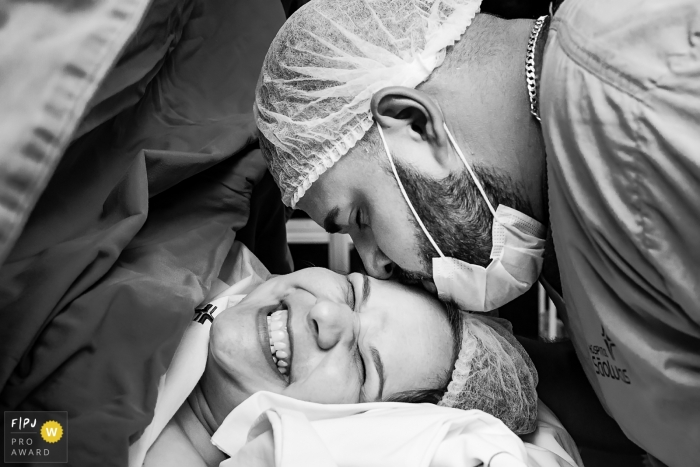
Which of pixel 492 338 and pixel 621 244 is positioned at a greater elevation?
pixel 621 244

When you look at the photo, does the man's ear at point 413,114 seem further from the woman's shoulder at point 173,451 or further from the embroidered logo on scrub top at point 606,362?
the woman's shoulder at point 173,451

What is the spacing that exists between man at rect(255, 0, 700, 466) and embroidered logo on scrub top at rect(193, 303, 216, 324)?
1.06ft

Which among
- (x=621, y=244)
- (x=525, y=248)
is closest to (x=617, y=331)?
(x=621, y=244)

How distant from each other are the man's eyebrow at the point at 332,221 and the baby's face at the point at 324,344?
0.41 ft

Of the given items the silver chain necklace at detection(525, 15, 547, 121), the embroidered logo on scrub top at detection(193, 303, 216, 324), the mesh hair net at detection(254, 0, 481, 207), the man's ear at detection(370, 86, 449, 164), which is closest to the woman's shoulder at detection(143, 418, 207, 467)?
the embroidered logo on scrub top at detection(193, 303, 216, 324)

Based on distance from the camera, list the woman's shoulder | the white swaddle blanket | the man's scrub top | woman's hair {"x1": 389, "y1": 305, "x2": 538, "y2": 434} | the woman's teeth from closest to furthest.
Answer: the man's scrub top, the white swaddle blanket, the woman's shoulder, the woman's teeth, woman's hair {"x1": 389, "y1": 305, "x2": 538, "y2": 434}

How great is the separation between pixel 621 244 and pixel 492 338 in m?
0.58

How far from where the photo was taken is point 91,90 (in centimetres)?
95

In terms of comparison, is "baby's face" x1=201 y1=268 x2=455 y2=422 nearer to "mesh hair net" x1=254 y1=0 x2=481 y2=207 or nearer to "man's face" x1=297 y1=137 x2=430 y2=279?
"man's face" x1=297 y1=137 x2=430 y2=279

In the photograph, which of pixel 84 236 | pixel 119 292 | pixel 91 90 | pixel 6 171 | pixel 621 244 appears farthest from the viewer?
pixel 84 236

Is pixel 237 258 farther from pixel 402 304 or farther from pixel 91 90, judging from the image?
pixel 91 90

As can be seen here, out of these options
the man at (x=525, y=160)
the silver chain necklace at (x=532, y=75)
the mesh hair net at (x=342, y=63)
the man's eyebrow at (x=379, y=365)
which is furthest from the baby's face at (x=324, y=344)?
the silver chain necklace at (x=532, y=75)

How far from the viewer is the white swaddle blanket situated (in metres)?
1.17

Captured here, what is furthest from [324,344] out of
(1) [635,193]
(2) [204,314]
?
(1) [635,193]
